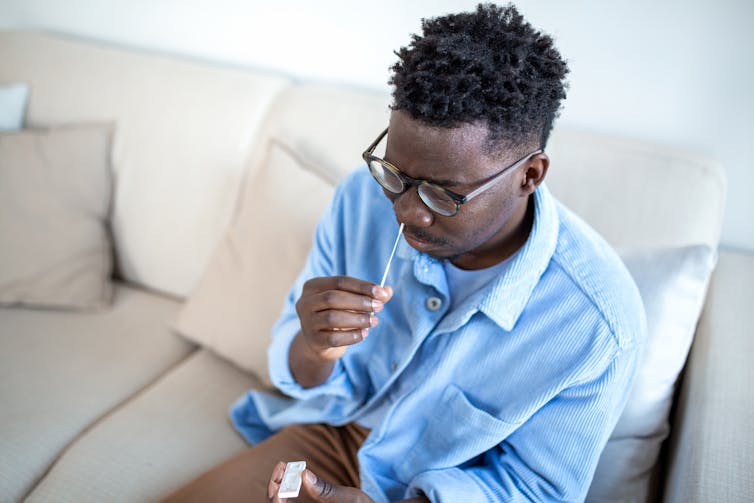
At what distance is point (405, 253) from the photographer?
1021 millimetres

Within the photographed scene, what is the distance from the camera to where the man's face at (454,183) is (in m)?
0.77

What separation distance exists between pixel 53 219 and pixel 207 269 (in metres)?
0.44

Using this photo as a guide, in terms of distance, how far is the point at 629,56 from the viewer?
1.31 m

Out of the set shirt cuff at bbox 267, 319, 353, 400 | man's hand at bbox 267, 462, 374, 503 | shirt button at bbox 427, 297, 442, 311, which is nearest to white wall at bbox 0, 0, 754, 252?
shirt button at bbox 427, 297, 442, 311

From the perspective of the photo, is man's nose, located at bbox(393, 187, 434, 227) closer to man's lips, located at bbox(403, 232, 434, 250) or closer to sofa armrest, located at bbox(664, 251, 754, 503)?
man's lips, located at bbox(403, 232, 434, 250)

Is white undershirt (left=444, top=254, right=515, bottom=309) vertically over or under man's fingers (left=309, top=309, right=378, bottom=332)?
over

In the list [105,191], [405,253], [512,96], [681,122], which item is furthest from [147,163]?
[681,122]

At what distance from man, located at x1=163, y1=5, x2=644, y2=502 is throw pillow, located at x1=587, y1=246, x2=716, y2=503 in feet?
0.39

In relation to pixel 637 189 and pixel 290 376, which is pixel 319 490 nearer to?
pixel 290 376

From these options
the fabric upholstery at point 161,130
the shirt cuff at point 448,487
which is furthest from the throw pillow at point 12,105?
the shirt cuff at point 448,487

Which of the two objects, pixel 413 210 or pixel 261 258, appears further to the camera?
pixel 261 258

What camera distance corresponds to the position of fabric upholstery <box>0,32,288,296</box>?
5.17 feet

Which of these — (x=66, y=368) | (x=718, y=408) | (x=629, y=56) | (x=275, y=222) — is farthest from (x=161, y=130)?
(x=718, y=408)

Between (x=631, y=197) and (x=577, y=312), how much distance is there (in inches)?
17.7
